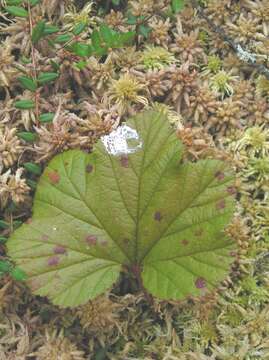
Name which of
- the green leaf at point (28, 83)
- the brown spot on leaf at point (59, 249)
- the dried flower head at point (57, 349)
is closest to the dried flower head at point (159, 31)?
the green leaf at point (28, 83)

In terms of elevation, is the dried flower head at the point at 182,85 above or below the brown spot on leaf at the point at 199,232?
above

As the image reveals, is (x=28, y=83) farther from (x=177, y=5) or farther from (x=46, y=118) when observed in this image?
(x=177, y=5)

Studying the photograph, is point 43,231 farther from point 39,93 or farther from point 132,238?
point 39,93

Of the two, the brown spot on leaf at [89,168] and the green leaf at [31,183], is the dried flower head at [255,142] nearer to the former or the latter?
the brown spot on leaf at [89,168]

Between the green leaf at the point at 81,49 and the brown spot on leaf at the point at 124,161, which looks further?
the green leaf at the point at 81,49

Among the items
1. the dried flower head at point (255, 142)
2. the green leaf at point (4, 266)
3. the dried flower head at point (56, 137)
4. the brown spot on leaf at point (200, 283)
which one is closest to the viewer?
the brown spot on leaf at point (200, 283)

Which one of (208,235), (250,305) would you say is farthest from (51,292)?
(250,305)
